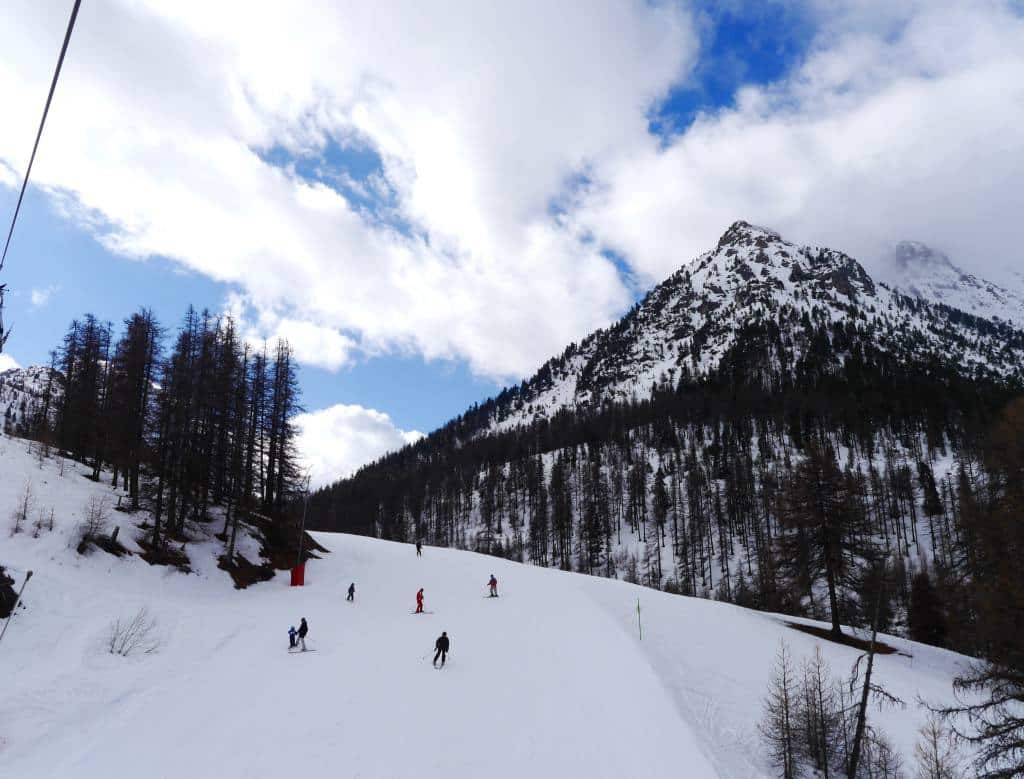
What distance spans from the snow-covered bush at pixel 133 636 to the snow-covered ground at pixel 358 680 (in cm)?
30

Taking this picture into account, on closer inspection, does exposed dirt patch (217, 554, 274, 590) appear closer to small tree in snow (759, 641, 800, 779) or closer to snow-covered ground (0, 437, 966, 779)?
snow-covered ground (0, 437, 966, 779)

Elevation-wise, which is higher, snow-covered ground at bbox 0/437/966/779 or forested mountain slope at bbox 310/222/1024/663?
forested mountain slope at bbox 310/222/1024/663

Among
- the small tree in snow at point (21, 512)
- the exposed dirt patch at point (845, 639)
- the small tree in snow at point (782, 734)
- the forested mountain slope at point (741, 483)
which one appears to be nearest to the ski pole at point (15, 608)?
the small tree in snow at point (21, 512)

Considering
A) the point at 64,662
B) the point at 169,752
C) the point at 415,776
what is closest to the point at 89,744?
the point at 169,752

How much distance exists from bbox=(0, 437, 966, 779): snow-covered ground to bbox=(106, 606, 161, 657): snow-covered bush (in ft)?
0.99

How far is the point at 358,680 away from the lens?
50.1 feet

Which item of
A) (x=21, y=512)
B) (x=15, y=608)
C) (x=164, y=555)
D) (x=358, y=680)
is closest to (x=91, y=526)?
(x=21, y=512)

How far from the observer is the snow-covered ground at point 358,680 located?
10.7 m

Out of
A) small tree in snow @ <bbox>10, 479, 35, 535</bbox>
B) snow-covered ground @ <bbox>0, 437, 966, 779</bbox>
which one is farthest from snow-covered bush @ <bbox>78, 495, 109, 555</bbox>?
small tree in snow @ <bbox>10, 479, 35, 535</bbox>

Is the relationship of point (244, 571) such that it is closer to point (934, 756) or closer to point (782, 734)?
point (782, 734)

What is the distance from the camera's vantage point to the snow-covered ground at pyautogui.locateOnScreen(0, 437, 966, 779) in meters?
10.7

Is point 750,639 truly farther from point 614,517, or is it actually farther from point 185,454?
point 614,517

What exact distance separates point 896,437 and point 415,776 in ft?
474

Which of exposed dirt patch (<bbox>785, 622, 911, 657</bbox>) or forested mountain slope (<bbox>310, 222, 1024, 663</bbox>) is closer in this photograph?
exposed dirt patch (<bbox>785, 622, 911, 657</bbox>)
